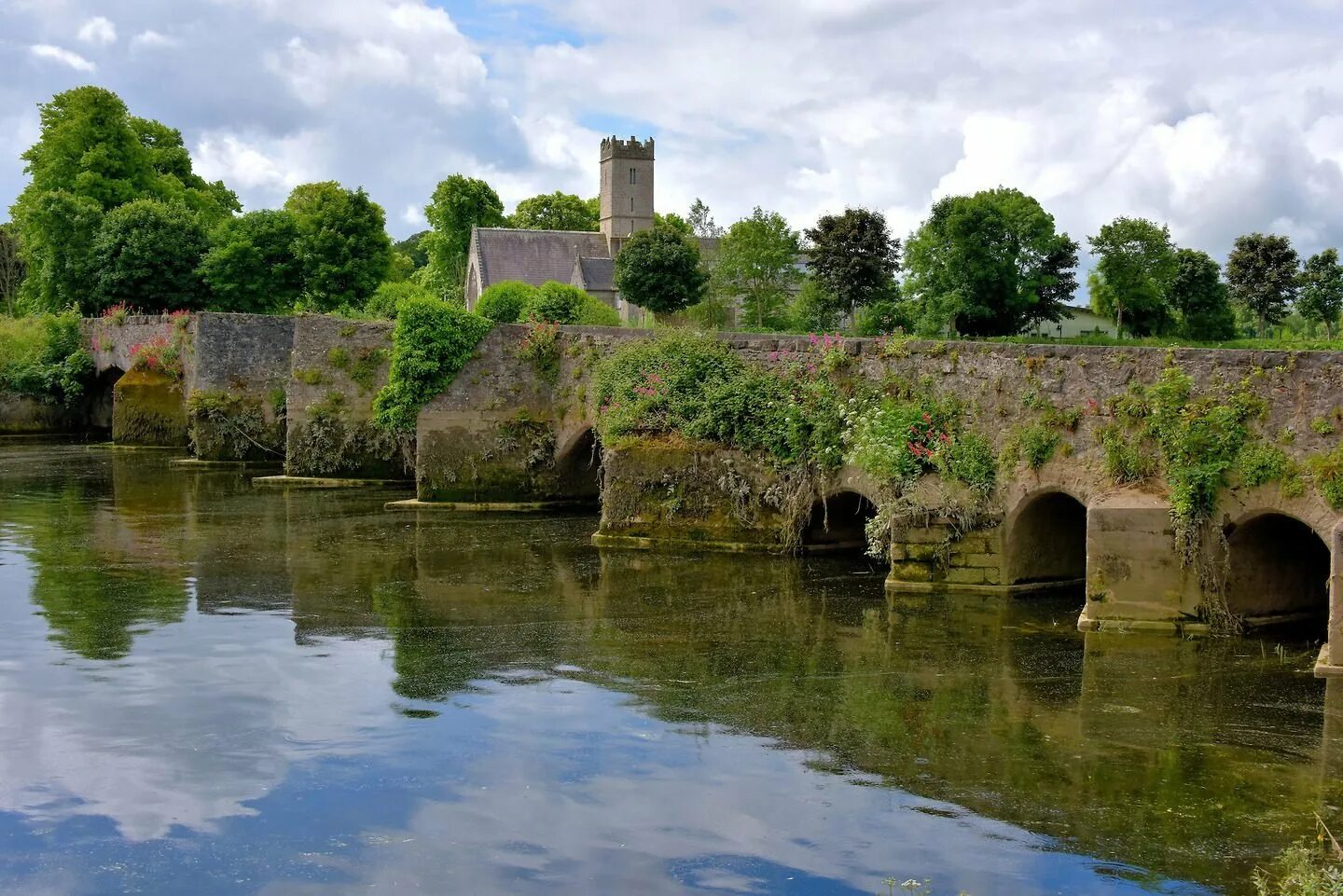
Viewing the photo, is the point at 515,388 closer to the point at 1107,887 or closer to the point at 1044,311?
the point at 1107,887

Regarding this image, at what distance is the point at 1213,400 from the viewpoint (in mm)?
14680

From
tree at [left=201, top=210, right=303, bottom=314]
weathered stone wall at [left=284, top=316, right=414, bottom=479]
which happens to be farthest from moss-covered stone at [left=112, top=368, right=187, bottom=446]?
tree at [left=201, top=210, right=303, bottom=314]

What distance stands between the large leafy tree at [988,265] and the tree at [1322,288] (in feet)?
24.9

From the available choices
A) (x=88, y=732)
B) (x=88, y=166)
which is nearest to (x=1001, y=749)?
(x=88, y=732)

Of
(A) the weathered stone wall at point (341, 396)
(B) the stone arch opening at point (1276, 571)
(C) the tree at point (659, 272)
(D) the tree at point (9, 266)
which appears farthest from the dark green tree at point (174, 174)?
(B) the stone arch opening at point (1276, 571)

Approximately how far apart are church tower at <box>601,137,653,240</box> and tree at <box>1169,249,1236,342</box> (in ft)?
152

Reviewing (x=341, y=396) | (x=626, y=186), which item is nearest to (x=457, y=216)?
(x=626, y=186)

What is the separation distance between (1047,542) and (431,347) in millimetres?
11927

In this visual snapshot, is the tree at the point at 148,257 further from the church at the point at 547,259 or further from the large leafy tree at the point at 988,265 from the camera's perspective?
the large leafy tree at the point at 988,265

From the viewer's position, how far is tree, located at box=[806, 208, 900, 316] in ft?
168

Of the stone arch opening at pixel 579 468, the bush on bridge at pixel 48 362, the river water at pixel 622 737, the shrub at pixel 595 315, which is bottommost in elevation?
the river water at pixel 622 737

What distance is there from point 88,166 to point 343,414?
3003 centimetres

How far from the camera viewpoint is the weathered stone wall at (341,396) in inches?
1101

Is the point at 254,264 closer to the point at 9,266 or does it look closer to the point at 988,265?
the point at 9,266
